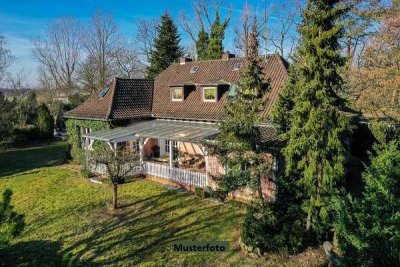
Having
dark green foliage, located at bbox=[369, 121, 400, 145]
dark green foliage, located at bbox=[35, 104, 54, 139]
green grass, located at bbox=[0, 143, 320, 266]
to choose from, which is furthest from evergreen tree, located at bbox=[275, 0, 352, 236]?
dark green foliage, located at bbox=[35, 104, 54, 139]

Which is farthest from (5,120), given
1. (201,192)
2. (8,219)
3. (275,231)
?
(275,231)

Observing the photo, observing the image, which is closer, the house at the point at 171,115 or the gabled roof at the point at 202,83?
the house at the point at 171,115

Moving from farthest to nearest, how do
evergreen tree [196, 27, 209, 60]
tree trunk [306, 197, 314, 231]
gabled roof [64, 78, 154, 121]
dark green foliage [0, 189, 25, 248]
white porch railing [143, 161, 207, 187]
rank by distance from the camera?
1. evergreen tree [196, 27, 209, 60]
2. gabled roof [64, 78, 154, 121]
3. white porch railing [143, 161, 207, 187]
4. tree trunk [306, 197, 314, 231]
5. dark green foliage [0, 189, 25, 248]

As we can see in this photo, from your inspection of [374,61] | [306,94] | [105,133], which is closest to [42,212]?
[105,133]

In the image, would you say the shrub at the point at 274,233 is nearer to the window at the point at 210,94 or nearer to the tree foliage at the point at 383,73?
the tree foliage at the point at 383,73

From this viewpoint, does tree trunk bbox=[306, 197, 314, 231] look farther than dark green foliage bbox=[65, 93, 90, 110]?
No

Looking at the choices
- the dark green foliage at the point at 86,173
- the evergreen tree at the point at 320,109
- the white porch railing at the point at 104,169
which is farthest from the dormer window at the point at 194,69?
the evergreen tree at the point at 320,109

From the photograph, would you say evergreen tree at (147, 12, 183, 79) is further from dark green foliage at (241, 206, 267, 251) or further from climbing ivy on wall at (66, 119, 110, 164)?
dark green foliage at (241, 206, 267, 251)
